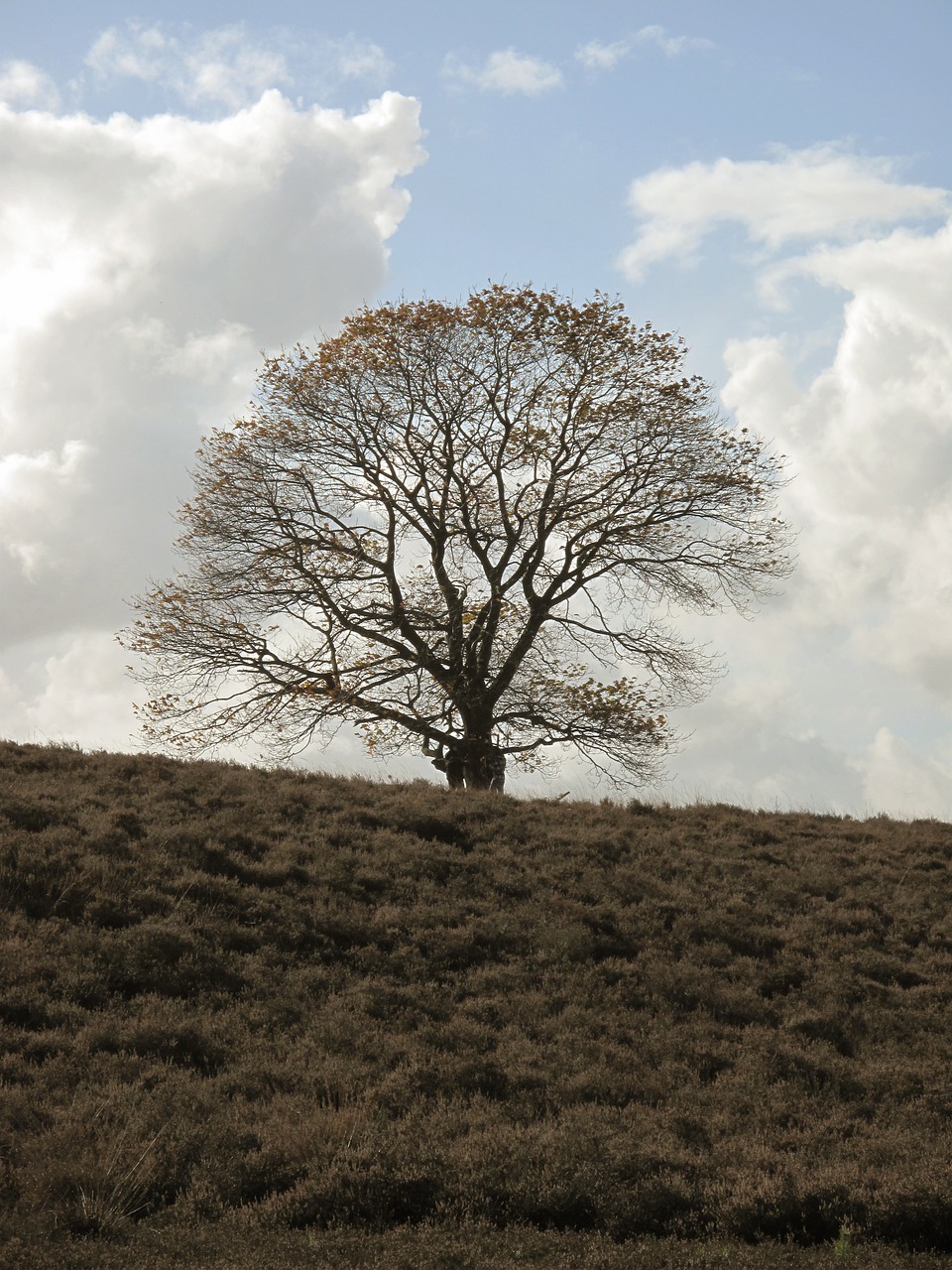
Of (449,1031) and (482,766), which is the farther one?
(482,766)

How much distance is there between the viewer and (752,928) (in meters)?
16.4

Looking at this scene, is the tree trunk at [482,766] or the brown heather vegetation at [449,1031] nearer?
the brown heather vegetation at [449,1031]

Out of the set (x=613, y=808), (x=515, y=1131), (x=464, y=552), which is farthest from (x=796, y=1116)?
(x=464, y=552)

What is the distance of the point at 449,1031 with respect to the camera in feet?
41.7

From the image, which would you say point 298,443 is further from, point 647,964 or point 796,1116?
point 796,1116

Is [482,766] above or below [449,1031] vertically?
above

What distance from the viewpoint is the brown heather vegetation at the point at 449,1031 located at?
9.05 metres

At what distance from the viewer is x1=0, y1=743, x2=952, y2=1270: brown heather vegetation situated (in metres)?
9.05

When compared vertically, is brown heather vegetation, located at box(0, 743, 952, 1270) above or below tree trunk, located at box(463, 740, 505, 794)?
below

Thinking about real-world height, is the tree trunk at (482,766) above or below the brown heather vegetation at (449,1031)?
above

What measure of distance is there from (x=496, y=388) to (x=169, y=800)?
11973 millimetres

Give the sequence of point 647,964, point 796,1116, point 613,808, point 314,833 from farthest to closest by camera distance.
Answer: point 613,808 < point 314,833 < point 647,964 < point 796,1116

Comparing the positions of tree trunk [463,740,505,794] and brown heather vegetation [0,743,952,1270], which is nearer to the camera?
brown heather vegetation [0,743,952,1270]

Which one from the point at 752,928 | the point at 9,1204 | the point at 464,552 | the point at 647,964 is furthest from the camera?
the point at 464,552
